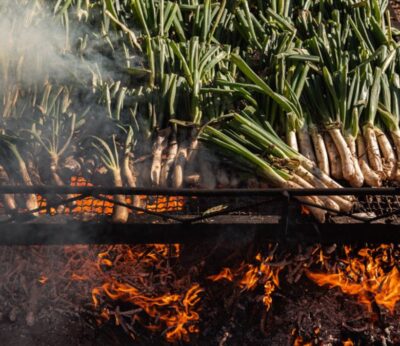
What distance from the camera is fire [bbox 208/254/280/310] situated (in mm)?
3688

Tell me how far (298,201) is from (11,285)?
2.25m

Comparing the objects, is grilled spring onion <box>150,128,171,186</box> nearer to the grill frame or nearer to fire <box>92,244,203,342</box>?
the grill frame

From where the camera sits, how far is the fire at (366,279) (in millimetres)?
3699

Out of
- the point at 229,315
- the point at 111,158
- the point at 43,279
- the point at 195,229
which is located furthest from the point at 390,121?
the point at 43,279

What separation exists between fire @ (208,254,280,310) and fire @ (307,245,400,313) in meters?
0.29

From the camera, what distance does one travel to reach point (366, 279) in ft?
12.2

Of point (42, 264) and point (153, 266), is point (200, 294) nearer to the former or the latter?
point (153, 266)

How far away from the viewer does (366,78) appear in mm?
4031

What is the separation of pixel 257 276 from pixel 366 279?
2.65 ft

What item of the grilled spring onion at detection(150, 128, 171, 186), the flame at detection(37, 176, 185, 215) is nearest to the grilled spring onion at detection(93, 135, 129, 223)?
the flame at detection(37, 176, 185, 215)

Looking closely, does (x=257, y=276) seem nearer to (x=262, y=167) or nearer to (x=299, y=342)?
(x=299, y=342)

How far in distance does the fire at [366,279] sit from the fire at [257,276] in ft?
0.94

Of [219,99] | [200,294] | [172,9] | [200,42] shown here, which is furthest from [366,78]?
[200,294]

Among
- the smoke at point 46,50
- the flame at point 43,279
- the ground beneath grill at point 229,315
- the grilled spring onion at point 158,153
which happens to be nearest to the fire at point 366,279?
the ground beneath grill at point 229,315
